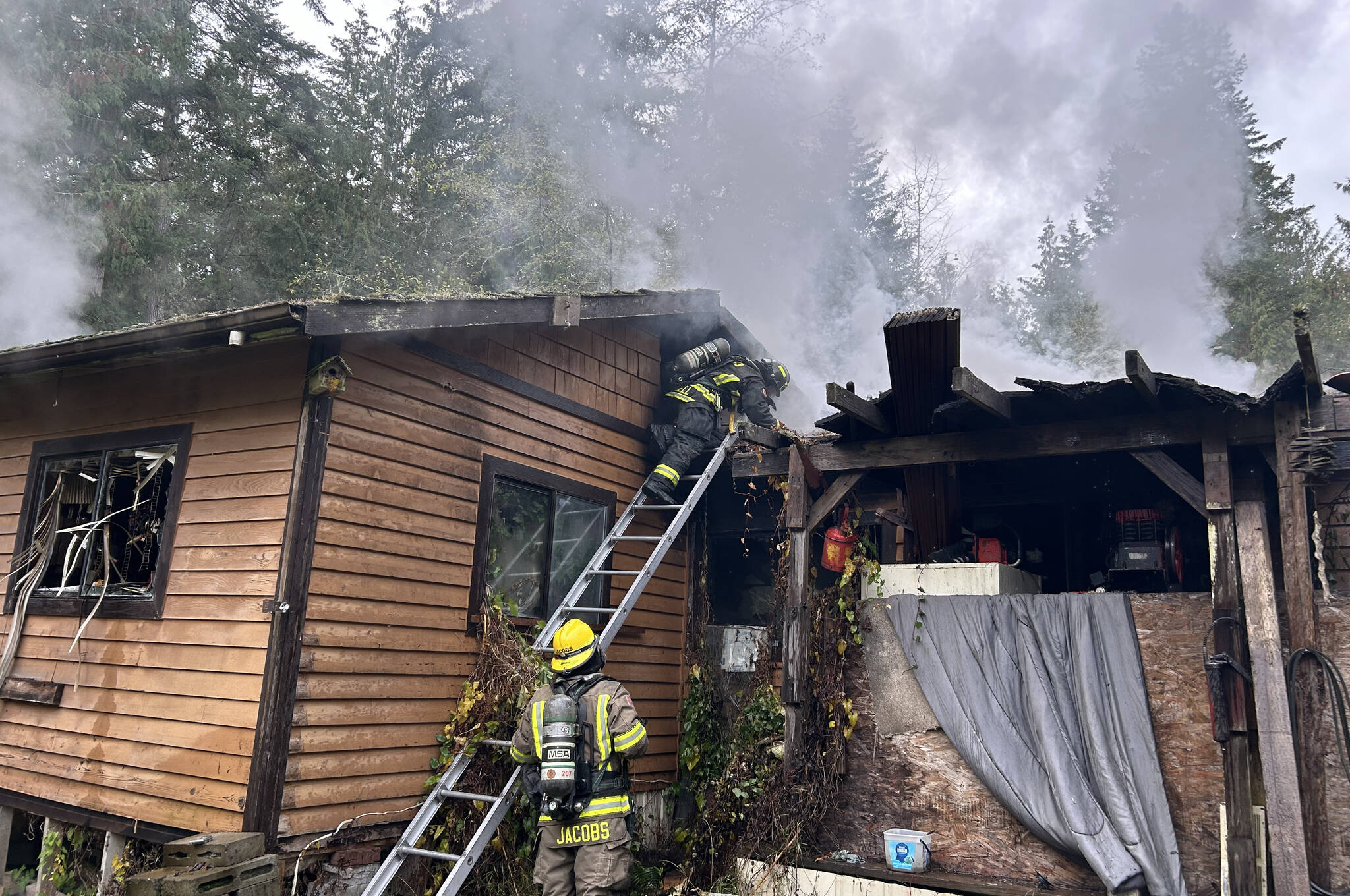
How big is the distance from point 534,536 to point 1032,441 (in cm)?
402

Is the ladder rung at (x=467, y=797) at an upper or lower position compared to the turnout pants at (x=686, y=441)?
lower

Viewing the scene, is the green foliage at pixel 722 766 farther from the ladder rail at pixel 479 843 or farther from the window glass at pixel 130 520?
the window glass at pixel 130 520

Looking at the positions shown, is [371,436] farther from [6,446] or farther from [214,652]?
[6,446]

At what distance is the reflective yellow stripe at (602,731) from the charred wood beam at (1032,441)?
278 cm

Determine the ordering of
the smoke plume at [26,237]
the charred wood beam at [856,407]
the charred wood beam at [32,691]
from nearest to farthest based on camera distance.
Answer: the charred wood beam at [856,407] < the charred wood beam at [32,691] < the smoke plume at [26,237]

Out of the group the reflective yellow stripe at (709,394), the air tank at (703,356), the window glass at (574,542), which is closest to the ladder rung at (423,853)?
the window glass at (574,542)

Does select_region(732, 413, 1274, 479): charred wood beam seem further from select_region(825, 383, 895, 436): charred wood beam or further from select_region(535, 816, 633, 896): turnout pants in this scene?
select_region(535, 816, 633, 896): turnout pants

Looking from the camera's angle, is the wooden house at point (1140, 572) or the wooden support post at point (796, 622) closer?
the wooden house at point (1140, 572)

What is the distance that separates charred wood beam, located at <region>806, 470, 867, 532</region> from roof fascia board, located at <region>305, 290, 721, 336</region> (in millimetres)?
2544

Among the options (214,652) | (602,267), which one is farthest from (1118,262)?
(214,652)

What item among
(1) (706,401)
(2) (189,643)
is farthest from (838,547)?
(2) (189,643)

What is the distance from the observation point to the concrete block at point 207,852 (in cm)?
472

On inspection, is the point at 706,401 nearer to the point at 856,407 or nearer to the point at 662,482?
the point at 662,482

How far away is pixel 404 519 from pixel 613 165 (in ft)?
54.8
